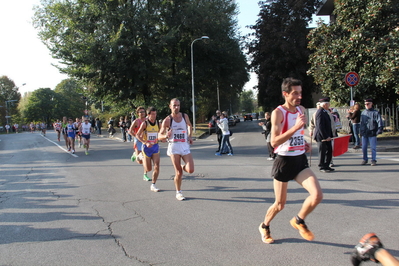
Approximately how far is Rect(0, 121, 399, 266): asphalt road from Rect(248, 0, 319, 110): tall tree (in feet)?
84.6

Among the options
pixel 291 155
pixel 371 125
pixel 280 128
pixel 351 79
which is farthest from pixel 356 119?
pixel 280 128

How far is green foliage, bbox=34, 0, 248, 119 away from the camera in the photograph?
2931 centimetres

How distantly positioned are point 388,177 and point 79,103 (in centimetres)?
10253

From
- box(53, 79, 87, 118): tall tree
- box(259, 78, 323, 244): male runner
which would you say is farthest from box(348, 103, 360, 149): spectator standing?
box(53, 79, 87, 118): tall tree

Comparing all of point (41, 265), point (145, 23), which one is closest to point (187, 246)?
point (41, 265)

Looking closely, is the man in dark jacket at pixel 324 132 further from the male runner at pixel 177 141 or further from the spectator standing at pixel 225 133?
the spectator standing at pixel 225 133

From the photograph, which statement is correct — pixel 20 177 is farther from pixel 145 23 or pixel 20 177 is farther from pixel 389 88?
pixel 145 23

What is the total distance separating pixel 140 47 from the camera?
29.5 meters

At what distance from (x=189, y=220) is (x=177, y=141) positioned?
181 centimetres

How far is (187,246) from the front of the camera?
412 centimetres

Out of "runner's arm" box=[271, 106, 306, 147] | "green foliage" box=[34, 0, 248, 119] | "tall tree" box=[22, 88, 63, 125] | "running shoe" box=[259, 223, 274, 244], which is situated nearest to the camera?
"runner's arm" box=[271, 106, 306, 147]

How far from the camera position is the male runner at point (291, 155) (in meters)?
3.85

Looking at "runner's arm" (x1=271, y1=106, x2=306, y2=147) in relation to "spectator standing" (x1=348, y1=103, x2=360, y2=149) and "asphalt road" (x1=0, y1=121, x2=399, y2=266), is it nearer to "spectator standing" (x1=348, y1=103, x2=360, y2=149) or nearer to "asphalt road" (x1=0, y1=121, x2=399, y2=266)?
"asphalt road" (x1=0, y1=121, x2=399, y2=266)

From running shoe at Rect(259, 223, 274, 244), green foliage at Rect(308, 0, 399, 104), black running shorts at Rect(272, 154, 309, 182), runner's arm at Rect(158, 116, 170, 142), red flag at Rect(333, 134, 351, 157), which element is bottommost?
running shoe at Rect(259, 223, 274, 244)
